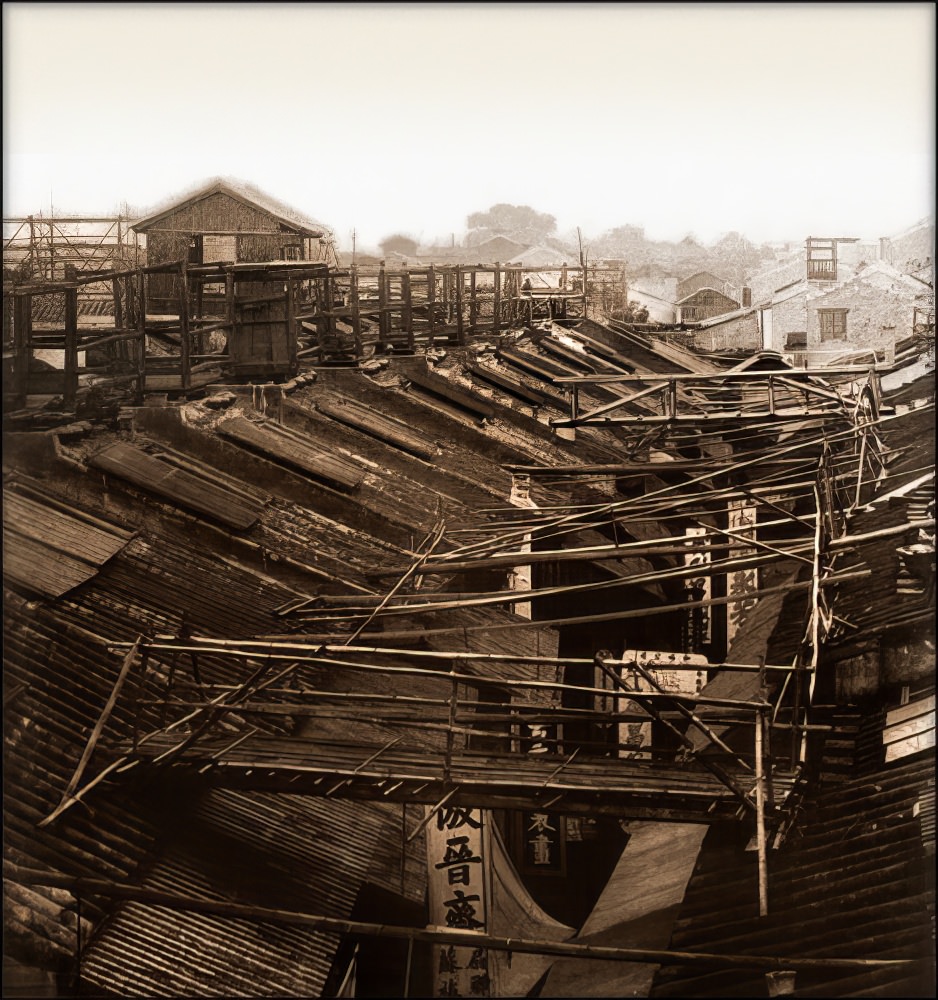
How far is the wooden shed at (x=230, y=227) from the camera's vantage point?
32.7m

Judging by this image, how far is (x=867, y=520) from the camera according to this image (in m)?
11.6

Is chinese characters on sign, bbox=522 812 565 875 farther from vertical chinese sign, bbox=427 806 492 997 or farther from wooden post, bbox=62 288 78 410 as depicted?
wooden post, bbox=62 288 78 410

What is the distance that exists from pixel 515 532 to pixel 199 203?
84.8 ft

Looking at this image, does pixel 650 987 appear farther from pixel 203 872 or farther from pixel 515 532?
pixel 515 532

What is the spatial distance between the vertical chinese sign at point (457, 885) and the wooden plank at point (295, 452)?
4284mm

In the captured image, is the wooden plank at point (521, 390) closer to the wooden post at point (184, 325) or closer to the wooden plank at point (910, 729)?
the wooden post at point (184, 325)

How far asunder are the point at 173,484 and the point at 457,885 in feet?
13.8

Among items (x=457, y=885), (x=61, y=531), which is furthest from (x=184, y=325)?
(x=457, y=885)

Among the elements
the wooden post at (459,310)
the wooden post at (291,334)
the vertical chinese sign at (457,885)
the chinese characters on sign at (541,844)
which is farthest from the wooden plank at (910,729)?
the wooden post at (459,310)

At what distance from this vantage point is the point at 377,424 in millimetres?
15094

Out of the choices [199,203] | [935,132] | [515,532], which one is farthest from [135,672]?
[199,203]

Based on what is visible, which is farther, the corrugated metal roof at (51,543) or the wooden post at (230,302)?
the wooden post at (230,302)

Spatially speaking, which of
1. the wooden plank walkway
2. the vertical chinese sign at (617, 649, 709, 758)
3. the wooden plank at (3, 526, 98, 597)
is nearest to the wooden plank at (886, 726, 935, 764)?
the wooden plank walkway

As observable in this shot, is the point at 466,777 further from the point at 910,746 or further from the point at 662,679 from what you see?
the point at 662,679
